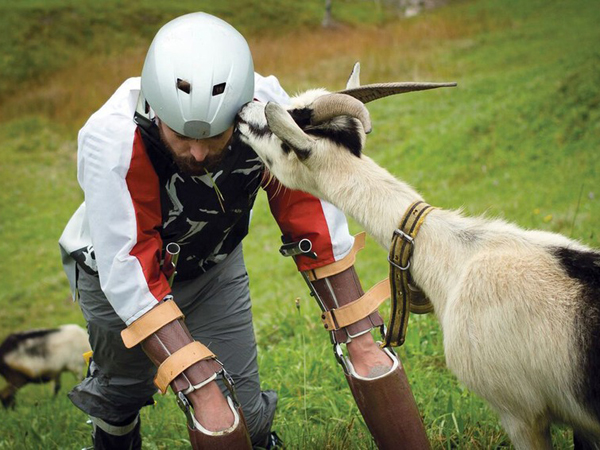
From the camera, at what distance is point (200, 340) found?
4.27 metres

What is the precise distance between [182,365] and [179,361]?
0.08 ft

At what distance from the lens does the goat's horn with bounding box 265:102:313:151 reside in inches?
124

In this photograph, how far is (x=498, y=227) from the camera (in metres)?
3.24

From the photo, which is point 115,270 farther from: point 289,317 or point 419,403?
point 289,317

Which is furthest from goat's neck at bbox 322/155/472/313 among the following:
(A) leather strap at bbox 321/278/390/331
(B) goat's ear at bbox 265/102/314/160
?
(A) leather strap at bbox 321/278/390/331

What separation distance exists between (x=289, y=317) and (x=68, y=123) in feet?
46.0

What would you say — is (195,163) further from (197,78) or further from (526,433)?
(526,433)

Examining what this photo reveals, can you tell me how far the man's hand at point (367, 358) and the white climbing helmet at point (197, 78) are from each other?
137 centimetres

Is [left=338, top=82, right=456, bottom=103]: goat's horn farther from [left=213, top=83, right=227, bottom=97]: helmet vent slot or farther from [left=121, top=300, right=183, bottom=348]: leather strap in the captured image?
[left=121, top=300, right=183, bottom=348]: leather strap

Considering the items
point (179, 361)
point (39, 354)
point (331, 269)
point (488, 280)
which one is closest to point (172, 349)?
point (179, 361)

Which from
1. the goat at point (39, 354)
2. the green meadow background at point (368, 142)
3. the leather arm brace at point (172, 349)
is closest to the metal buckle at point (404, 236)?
the leather arm brace at point (172, 349)

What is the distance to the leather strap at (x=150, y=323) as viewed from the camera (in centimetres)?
318

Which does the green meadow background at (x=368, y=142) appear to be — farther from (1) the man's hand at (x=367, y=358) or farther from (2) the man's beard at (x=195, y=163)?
(2) the man's beard at (x=195, y=163)

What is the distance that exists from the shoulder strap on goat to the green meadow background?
990 mm
